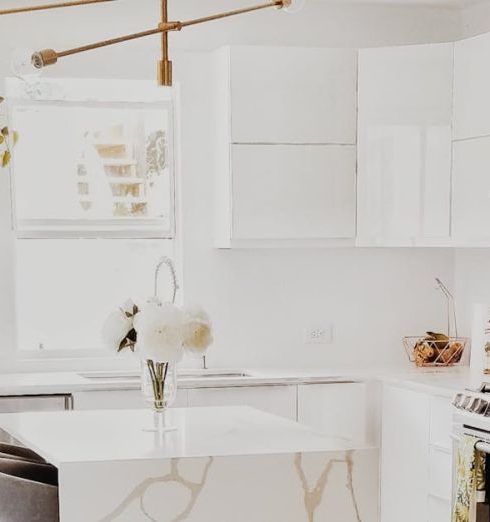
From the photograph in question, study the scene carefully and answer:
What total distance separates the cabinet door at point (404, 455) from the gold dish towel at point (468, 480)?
434mm

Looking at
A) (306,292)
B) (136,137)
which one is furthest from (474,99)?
(136,137)

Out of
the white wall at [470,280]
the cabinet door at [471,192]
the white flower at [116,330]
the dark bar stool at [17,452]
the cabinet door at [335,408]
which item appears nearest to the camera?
the white flower at [116,330]

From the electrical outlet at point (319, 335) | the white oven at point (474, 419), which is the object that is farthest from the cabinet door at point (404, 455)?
the electrical outlet at point (319, 335)

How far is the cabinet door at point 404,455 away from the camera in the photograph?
434 centimetres

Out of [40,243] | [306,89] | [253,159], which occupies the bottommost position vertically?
[40,243]

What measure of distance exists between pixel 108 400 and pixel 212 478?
184 centimetres

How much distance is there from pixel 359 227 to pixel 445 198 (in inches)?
16.7

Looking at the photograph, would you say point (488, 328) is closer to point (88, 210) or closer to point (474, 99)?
point (474, 99)

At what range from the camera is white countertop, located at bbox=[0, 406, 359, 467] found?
266 cm

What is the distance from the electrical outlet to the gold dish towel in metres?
1.33

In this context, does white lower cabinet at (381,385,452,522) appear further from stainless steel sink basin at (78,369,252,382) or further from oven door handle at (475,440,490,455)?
stainless steel sink basin at (78,369,252,382)

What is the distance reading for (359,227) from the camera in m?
4.84

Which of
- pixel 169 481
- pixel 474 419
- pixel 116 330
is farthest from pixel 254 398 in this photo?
pixel 169 481

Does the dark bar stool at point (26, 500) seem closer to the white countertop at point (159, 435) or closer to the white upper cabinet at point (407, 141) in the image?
the white countertop at point (159, 435)
